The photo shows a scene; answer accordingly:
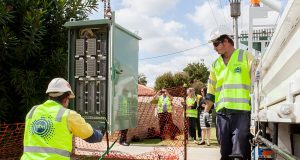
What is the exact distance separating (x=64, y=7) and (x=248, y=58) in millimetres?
4537

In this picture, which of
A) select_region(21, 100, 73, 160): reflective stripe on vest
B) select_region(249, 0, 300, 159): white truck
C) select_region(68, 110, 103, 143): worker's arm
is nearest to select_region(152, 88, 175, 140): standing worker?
select_region(249, 0, 300, 159): white truck

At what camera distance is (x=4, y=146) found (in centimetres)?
689

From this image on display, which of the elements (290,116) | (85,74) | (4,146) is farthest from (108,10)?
(290,116)

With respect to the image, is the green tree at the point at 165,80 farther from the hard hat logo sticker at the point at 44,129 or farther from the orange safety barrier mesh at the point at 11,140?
the hard hat logo sticker at the point at 44,129

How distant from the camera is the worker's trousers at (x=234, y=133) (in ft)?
12.2

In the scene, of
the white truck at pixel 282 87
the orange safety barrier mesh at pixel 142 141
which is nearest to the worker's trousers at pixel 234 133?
the white truck at pixel 282 87

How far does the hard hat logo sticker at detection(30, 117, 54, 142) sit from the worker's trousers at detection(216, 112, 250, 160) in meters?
1.59

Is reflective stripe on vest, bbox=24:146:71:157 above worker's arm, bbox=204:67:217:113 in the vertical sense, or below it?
below

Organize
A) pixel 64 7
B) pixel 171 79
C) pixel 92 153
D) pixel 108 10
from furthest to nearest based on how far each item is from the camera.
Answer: pixel 171 79
pixel 92 153
pixel 64 7
pixel 108 10

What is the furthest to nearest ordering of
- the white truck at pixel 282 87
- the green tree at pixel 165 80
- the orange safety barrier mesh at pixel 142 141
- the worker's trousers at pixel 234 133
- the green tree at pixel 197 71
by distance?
1. the green tree at pixel 197 71
2. the green tree at pixel 165 80
3. the orange safety barrier mesh at pixel 142 141
4. the worker's trousers at pixel 234 133
5. the white truck at pixel 282 87

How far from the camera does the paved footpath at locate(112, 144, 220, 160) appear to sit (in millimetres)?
9016

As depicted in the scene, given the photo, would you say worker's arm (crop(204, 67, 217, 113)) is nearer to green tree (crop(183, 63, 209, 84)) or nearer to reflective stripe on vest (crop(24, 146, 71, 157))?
reflective stripe on vest (crop(24, 146, 71, 157))

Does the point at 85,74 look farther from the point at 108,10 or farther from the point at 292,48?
the point at 292,48

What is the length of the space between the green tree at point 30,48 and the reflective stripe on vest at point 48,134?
3.52 metres
